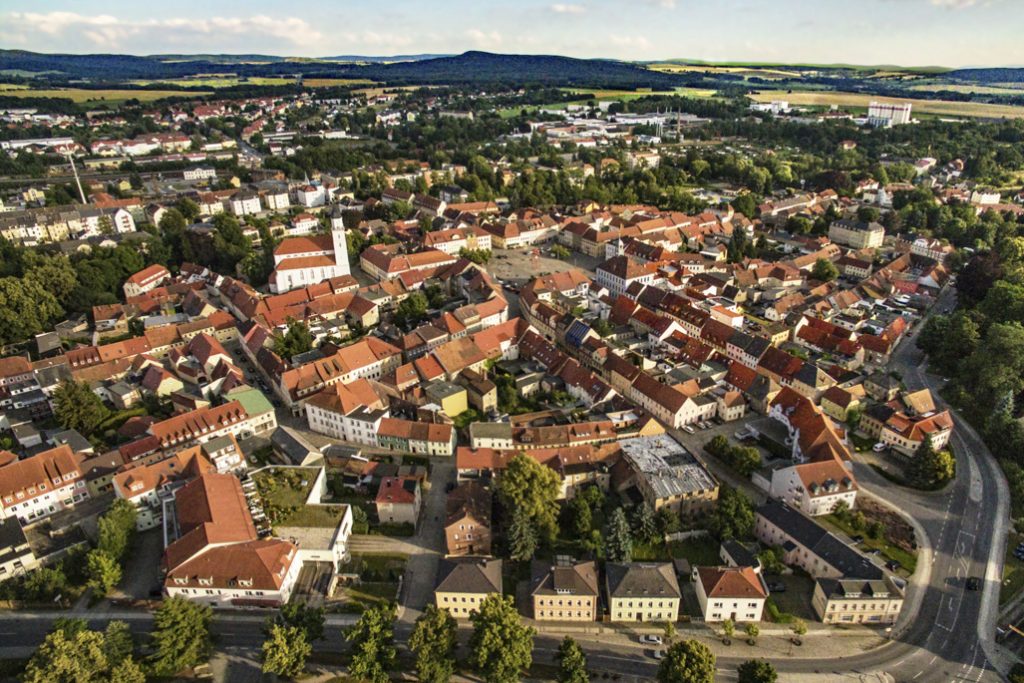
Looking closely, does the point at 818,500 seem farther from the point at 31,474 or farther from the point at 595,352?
the point at 31,474

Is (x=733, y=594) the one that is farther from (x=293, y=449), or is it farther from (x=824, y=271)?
(x=824, y=271)

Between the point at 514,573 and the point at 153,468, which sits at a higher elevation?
the point at 153,468

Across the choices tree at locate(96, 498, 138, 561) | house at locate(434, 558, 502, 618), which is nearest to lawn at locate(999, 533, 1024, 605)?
house at locate(434, 558, 502, 618)

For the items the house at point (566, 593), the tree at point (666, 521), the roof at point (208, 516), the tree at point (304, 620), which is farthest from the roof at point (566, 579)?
the roof at point (208, 516)

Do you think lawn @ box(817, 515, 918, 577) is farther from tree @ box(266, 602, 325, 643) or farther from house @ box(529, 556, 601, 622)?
tree @ box(266, 602, 325, 643)

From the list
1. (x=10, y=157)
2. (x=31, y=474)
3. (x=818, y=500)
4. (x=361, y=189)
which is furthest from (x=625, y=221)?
(x=10, y=157)
